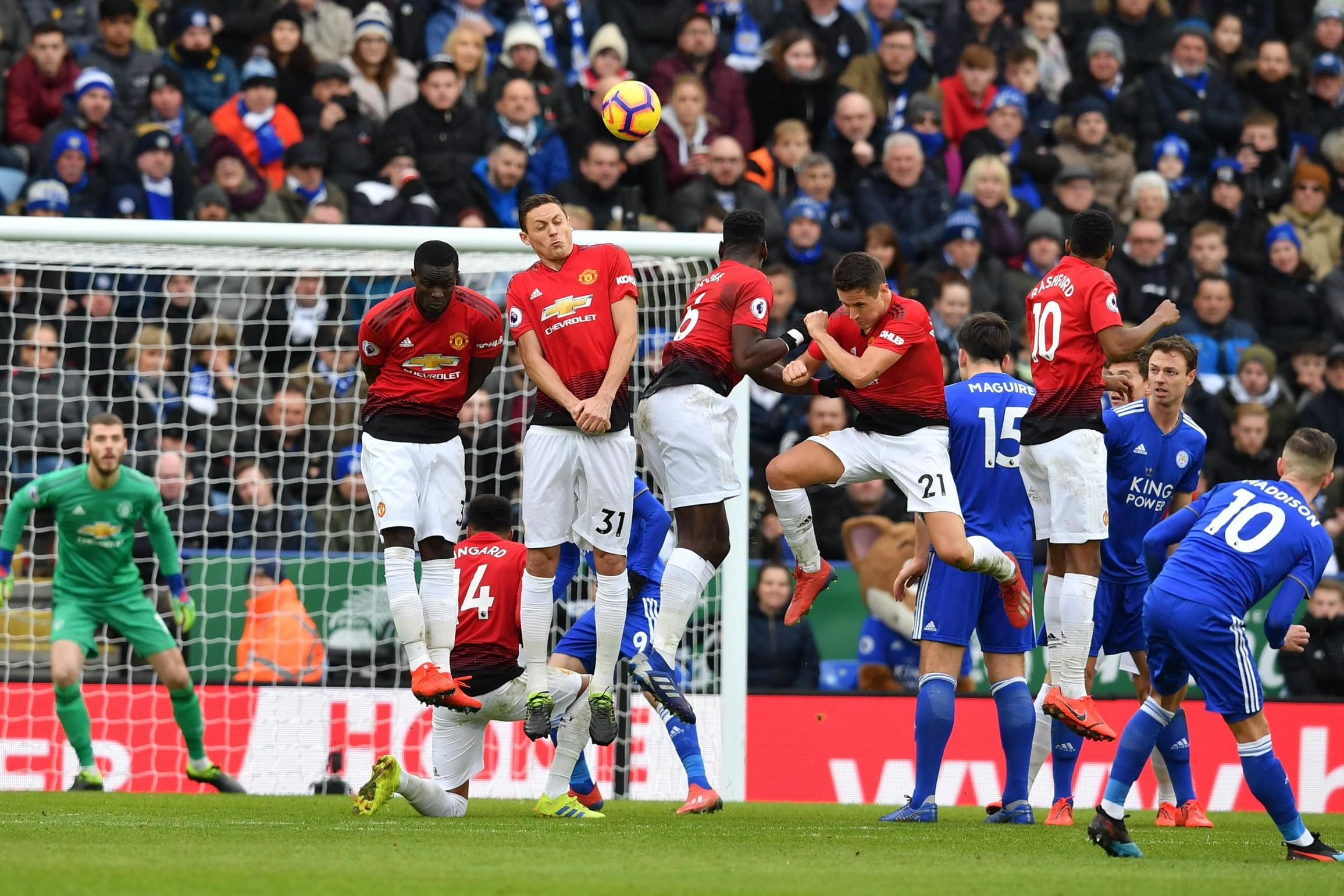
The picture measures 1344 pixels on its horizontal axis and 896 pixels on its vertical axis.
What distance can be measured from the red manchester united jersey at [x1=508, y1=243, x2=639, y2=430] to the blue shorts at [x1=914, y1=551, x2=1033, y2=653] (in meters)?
2.00

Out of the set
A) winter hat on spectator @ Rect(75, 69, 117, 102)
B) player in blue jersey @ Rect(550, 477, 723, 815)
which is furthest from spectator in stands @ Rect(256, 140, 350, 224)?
player in blue jersey @ Rect(550, 477, 723, 815)

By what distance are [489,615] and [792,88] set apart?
9086 mm

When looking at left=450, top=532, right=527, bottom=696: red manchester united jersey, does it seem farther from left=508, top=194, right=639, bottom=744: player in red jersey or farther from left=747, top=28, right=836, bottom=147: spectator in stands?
left=747, top=28, right=836, bottom=147: spectator in stands

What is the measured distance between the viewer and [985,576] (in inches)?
379

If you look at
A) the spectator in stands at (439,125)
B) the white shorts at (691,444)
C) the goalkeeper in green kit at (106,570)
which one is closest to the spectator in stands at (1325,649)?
the white shorts at (691,444)

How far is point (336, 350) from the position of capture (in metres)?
13.2

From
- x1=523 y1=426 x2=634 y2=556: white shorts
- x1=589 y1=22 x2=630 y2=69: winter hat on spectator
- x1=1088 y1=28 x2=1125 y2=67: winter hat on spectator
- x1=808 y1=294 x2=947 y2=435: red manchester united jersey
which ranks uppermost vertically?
x1=1088 y1=28 x2=1125 y2=67: winter hat on spectator

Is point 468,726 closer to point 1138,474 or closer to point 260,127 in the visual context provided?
point 1138,474

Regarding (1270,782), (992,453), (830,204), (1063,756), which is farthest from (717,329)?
(830,204)

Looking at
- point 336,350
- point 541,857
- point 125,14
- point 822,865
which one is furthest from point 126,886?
point 125,14

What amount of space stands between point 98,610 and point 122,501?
80cm

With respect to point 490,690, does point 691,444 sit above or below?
above

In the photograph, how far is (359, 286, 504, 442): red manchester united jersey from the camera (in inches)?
367

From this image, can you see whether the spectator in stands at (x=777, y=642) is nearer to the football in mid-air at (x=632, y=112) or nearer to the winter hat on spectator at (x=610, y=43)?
the football in mid-air at (x=632, y=112)
